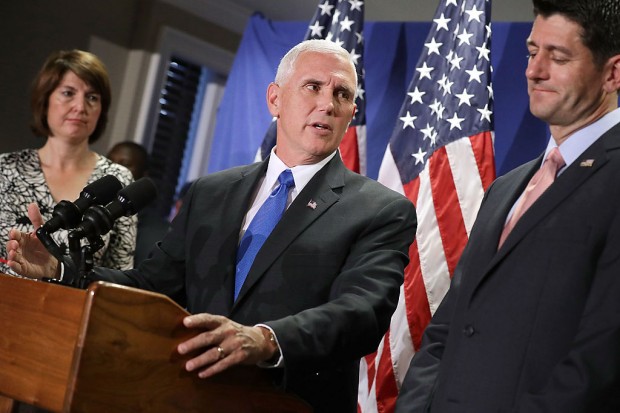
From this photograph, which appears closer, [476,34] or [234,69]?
[476,34]

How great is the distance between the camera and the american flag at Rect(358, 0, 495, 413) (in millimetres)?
4070

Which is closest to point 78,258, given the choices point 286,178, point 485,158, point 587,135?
point 286,178

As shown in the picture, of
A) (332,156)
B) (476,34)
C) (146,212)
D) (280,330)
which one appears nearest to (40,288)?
(280,330)

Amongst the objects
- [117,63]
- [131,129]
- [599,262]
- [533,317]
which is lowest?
[533,317]

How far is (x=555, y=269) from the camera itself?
1931mm

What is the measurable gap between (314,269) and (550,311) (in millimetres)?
644

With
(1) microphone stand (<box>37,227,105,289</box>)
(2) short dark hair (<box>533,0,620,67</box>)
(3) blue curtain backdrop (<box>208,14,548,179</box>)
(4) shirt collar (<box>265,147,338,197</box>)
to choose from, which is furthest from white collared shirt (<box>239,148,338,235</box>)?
(3) blue curtain backdrop (<box>208,14,548,179</box>)

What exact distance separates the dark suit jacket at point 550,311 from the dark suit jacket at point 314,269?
24 centimetres

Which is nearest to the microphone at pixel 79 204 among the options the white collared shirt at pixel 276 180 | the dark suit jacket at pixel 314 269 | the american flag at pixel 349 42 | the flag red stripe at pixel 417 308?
the dark suit jacket at pixel 314 269

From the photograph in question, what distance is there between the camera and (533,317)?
194 centimetres

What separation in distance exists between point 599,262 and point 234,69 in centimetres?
456

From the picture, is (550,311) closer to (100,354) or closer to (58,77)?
(100,354)

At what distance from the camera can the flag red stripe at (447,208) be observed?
4.09 metres

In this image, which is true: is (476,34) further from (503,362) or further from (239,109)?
(503,362)
